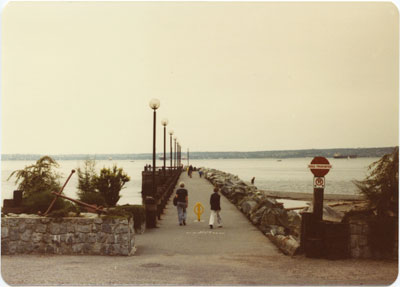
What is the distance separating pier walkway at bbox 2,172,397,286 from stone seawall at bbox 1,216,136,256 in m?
0.32

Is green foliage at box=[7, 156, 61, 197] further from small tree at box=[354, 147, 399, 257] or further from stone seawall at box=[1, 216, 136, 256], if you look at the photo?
small tree at box=[354, 147, 399, 257]

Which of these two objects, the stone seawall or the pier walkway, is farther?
the stone seawall

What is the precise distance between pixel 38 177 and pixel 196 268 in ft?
44.0

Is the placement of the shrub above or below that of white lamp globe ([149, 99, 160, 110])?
below

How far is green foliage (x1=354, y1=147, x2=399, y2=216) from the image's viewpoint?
1144 centimetres

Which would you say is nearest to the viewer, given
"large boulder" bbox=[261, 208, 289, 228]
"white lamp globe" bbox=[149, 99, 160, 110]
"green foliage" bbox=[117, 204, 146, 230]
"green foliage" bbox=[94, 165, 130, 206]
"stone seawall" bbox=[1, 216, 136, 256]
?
"stone seawall" bbox=[1, 216, 136, 256]

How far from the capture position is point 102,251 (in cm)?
1160

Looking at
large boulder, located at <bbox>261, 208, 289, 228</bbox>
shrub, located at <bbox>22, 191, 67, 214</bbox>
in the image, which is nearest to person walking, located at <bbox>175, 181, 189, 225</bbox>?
large boulder, located at <bbox>261, 208, 289, 228</bbox>

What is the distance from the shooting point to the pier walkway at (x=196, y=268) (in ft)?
29.7

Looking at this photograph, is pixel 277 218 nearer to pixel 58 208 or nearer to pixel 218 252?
pixel 218 252

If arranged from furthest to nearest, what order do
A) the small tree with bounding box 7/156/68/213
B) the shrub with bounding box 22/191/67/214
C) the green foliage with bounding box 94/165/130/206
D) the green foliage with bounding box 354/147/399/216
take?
the green foliage with bounding box 94/165/130/206, the small tree with bounding box 7/156/68/213, the shrub with bounding box 22/191/67/214, the green foliage with bounding box 354/147/399/216

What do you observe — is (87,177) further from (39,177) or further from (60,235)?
(60,235)

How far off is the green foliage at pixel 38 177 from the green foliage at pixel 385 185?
1347 cm

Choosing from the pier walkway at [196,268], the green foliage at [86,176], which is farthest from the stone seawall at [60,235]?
the green foliage at [86,176]
